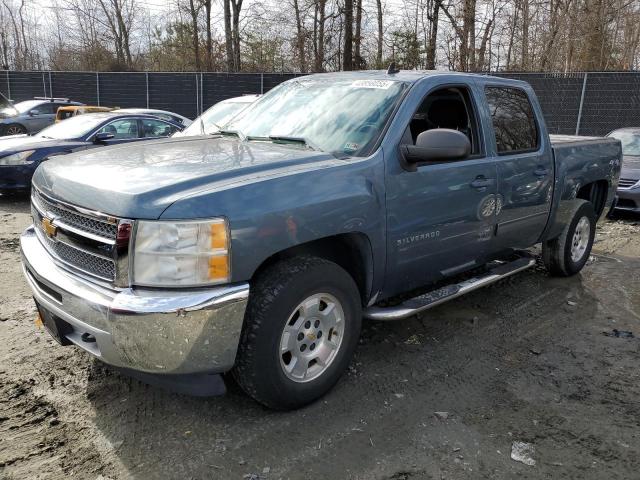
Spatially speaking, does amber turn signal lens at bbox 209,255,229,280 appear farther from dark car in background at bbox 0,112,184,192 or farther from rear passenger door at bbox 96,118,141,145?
rear passenger door at bbox 96,118,141,145

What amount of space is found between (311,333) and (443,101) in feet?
7.41

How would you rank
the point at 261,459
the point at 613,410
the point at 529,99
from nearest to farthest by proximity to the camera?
the point at 261,459 → the point at 613,410 → the point at 529,99

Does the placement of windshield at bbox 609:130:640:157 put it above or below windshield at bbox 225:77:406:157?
below

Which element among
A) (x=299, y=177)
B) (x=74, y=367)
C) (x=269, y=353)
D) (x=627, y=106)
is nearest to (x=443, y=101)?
(x=299, y=177)

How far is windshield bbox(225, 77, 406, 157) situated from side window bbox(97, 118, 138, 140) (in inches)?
250

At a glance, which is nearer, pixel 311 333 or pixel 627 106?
pixel 311 333

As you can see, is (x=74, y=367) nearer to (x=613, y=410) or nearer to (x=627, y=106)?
(x=613, y=410)

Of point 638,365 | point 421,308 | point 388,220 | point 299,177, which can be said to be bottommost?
point 638,365

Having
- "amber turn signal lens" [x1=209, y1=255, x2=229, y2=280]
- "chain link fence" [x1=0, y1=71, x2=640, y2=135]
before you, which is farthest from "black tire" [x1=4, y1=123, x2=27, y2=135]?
"amber turn signal lens" [x1=209, y1=255, x2=229, y2=280]

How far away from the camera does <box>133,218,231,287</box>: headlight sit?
8.27 ft

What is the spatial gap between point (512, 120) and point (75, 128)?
8001mm

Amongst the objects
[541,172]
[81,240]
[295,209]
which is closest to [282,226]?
[295,209]

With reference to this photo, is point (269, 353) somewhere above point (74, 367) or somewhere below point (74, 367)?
above

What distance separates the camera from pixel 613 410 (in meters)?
3.32
